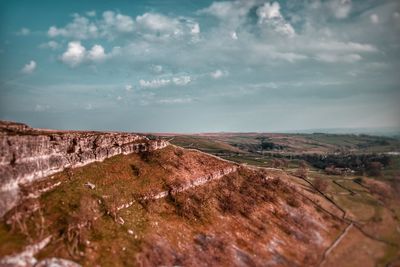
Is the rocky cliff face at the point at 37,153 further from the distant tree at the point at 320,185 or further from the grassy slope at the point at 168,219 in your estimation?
the distant tree at the point at 320,185

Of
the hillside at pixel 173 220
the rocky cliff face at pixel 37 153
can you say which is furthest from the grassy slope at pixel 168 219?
the rocky cliff face at pixel 37 153

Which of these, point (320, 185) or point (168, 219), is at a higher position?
point (168, 219)

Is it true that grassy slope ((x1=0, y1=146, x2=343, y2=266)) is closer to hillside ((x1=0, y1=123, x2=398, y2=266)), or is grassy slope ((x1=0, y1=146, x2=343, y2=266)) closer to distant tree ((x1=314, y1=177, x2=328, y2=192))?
hillside ((x1=0, y1=123, x2=398, y2=266))

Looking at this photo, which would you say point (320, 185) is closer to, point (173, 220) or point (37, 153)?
point (173, 220)

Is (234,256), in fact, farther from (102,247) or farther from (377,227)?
(377,227)

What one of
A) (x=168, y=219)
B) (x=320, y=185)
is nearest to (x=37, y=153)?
(x=168, y=219)

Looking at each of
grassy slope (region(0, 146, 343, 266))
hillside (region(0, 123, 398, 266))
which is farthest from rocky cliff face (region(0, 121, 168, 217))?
grassy slope (region(0, 146, 343, 266))
